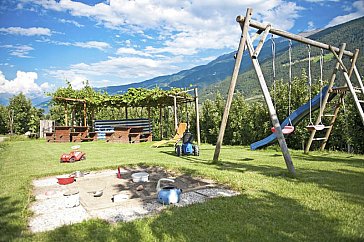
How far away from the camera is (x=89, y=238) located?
9.78ft

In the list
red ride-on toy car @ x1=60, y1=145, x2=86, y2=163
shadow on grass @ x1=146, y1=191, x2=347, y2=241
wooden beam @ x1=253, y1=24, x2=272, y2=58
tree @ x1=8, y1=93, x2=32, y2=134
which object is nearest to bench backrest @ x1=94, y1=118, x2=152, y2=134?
red ride-on toy car @ x1=60, y1=145, x2=86, y2=163

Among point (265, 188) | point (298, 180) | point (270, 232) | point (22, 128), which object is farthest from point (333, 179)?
point (22, 128)

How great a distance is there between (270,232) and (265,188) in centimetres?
193

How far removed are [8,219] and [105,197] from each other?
1565mm

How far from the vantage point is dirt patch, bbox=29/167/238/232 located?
3748 millimetres

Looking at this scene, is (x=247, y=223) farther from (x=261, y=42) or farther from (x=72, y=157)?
(x=72, y=157)

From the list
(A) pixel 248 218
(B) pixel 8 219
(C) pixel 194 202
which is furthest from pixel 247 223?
(B) pixel 8 219

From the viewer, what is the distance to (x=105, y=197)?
4.88m

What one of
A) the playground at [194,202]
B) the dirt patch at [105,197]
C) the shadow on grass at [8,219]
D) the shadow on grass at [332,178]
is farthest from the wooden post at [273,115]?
the shadow on grass at [8,219]

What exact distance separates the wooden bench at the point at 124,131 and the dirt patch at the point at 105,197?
11.2 meters

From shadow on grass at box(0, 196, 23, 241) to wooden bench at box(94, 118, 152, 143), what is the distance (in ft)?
43.2

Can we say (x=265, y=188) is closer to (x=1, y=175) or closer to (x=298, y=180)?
(x=298, y=180)

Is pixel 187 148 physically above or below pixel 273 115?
below

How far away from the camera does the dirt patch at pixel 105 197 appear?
3.75 m
